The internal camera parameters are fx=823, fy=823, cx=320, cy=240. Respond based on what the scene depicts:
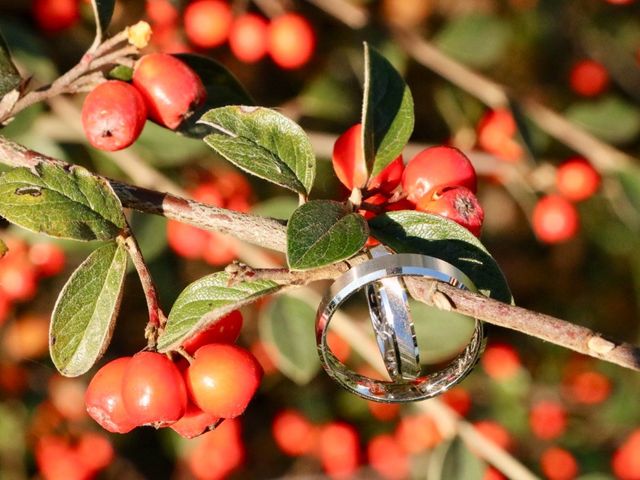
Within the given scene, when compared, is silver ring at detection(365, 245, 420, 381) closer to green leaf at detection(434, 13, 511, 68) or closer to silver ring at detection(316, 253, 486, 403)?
silver ring at detection(316, 253, 486, 403)

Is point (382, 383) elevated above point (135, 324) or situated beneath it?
elevated above

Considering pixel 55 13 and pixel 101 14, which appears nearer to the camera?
pixel 101 14

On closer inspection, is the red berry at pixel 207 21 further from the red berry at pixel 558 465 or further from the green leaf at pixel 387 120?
the red berry at pixel 558 465

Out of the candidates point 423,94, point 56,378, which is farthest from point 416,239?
point 423,94

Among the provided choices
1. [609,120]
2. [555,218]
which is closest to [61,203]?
[555,218]

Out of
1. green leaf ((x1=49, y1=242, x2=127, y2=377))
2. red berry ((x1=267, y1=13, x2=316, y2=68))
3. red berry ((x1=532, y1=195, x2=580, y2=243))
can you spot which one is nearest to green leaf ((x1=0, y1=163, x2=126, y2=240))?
green leaf ((x1=49, y1=242, x2=127, y2=377))

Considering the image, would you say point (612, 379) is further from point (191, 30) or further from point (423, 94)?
point (191, 30)

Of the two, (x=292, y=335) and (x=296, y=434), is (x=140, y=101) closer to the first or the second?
(x=292, y=335)

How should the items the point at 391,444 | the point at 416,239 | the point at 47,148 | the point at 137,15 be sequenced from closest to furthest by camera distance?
the point at 416,239, the point at 47,148, the point at 137,15, the point at 391,444
